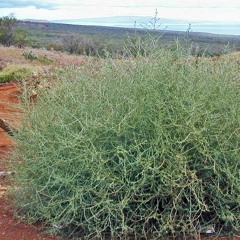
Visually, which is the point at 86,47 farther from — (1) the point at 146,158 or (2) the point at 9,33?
(2) the point at 9,33

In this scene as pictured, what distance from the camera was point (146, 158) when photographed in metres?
3.49

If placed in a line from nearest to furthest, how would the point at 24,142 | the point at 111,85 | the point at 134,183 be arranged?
the point at 134,183
the point at 111,85
the point at 24,142

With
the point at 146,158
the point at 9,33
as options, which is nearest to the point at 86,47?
the point at 146,158

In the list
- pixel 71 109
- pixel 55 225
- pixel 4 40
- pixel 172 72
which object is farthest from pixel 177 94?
pixel 4 40

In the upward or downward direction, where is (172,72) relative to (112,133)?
upward

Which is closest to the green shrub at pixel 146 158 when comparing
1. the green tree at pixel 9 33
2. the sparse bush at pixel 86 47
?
the sparse bush at pixel 86 47

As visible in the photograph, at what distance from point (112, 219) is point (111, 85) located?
102 centimetres

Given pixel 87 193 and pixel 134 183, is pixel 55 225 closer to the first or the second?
pixel 87 193

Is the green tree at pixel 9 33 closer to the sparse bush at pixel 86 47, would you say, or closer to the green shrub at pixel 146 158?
the sparse bush at pixel 86 47

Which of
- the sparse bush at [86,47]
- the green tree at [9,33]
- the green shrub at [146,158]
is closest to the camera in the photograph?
the green shrub at [146,158]

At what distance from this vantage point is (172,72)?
12.5ft

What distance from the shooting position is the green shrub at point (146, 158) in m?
3.48

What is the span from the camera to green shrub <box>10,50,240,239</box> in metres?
3.48

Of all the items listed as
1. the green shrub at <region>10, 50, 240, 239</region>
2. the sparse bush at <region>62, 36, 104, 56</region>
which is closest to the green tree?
the sparse bush at <region>62, 36, 104, 56</region>
